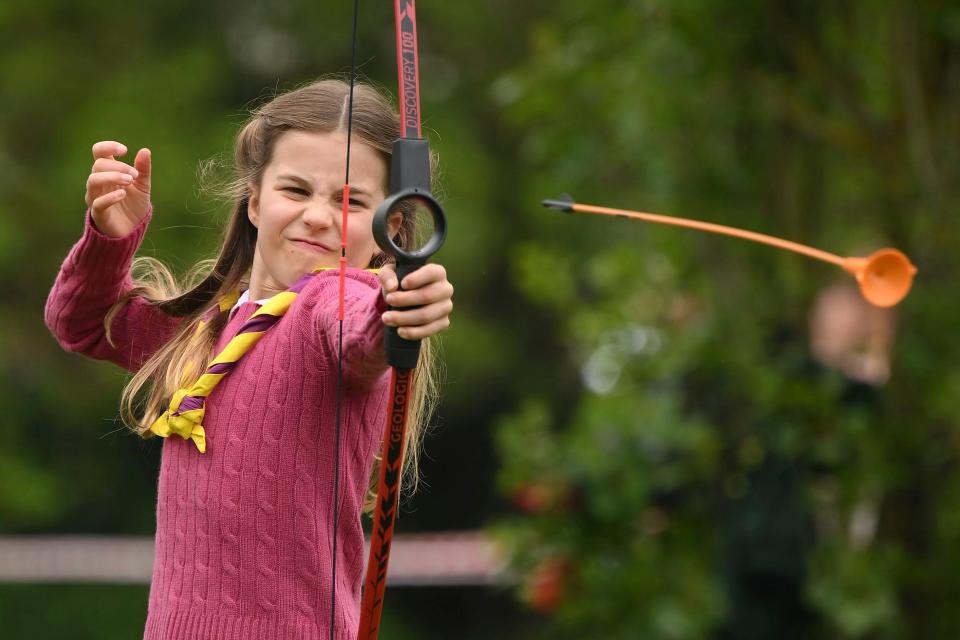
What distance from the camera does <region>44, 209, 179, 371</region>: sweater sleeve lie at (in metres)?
2.65

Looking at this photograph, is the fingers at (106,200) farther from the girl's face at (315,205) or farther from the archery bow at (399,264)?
the archery bow at (399,264)

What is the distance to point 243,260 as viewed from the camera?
267 centimetres

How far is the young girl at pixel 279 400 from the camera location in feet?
7.52

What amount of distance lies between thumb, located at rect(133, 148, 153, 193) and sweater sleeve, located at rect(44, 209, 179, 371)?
7 centimetres

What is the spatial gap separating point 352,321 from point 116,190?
1.98ft

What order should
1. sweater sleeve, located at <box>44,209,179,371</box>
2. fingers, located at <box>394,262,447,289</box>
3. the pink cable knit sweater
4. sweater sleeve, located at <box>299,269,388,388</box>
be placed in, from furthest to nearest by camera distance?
sweater sleeve, located at <box>44,209,179,371</box> → the pink cable knit sweater → sweater sleeve, located at <box>299,269,388,388</box> → fingers, located at <box>394,262,447,289</box>

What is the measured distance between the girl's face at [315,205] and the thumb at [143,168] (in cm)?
22

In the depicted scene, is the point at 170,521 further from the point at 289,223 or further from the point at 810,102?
the point at 810,102

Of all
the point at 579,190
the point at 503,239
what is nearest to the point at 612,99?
the point at 579,190

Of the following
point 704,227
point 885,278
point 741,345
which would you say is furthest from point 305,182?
point 741,345

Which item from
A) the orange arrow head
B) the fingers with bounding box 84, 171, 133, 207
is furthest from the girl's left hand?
the orange arrow head

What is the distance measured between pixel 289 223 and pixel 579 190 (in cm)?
359

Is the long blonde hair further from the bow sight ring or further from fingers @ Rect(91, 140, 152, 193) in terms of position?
the bow sight ring

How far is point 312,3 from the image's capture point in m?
10.9
